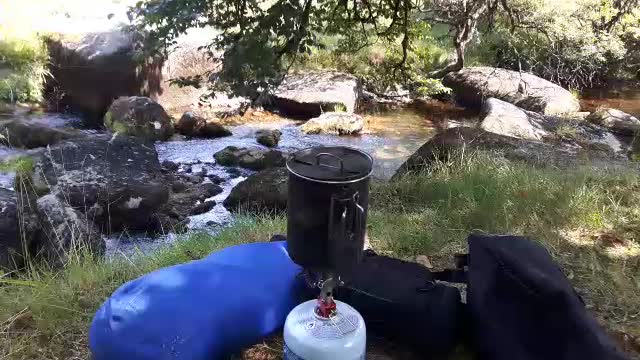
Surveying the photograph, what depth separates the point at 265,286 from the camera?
2.24m

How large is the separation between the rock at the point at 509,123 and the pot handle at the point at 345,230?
23.0 ft

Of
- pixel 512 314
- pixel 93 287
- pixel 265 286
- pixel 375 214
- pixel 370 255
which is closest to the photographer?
pixel 512 314

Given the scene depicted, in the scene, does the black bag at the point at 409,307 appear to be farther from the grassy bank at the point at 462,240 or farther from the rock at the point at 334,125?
the rock at the point at 334,125

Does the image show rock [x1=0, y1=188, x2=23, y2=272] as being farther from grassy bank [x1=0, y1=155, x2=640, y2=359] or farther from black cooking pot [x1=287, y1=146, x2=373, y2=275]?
black cooking pot [x1=287, y1=146, x2=373, y2=275]

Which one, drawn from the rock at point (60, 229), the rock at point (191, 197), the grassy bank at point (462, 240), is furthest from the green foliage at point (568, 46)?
the rock at point (60, 229)

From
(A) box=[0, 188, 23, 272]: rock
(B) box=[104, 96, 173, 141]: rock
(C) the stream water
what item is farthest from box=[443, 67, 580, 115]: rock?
(A) box=[0, 188, 23, 272]: rock

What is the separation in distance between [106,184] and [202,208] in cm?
111

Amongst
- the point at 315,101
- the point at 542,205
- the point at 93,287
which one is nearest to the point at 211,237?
the point at 93,287

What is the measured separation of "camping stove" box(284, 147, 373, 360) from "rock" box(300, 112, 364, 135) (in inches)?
317

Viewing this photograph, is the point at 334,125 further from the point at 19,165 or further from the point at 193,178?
the point at 19,165

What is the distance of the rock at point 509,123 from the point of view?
8.66 meters

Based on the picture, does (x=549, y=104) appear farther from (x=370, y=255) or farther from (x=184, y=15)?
(x=370, y=255)

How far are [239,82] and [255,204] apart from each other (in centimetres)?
205

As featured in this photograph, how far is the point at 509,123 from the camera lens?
8875mm
